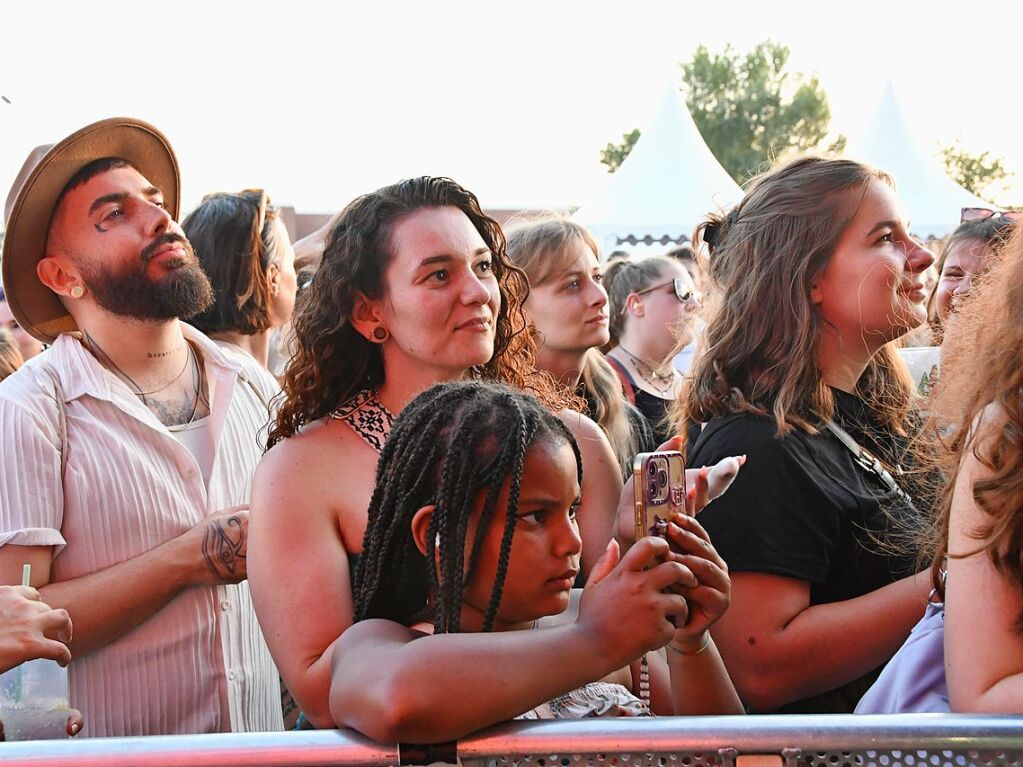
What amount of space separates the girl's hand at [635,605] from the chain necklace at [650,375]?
4.05 metres

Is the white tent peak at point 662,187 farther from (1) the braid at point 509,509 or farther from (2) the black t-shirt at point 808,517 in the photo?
(1) the braid at point 509,509

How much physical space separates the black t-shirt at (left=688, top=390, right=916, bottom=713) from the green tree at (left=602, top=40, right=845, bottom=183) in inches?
1822

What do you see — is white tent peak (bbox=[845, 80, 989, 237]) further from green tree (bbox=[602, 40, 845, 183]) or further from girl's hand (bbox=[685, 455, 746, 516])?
green tree (bbox=[602, 40, 845, 183])

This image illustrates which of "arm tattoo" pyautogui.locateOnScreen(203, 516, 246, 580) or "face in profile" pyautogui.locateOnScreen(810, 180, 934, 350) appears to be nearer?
"face in profile" pyautogui.locateOnScreen(810, 180, 934, 350)

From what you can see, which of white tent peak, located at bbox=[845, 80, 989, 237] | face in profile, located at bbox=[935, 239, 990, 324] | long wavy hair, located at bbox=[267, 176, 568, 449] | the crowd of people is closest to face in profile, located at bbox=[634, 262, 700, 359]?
face in profile, located at bbox=[935, 239, 990, 324]

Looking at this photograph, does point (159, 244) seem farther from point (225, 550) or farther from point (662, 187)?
point (662, 187)

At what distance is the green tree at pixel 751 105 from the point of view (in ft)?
157

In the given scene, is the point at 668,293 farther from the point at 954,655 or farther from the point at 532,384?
the point at 954,655

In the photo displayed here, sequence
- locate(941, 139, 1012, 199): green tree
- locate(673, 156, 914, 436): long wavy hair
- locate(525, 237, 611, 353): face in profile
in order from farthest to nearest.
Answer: locate(941, 139, 1012, 199): green tree → locate(525, 237, 611, 353): face in profile → locate(673, 156, 914, 436): long wavy hair

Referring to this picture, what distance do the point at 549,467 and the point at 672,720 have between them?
56 centimetres

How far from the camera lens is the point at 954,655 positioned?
5.07 feet

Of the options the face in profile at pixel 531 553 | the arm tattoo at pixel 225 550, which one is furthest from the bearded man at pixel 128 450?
the face in profile at pixel 531 553

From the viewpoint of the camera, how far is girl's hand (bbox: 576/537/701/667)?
145 cm

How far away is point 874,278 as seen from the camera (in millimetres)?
2531
